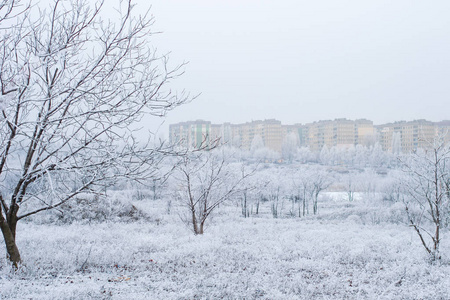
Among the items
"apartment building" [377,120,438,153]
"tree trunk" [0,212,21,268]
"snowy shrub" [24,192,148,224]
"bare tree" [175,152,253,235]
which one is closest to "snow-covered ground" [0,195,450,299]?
"tree trunk" [0,212,21,268]

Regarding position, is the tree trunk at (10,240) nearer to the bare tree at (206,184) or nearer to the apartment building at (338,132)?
the bare tree at (206,184)

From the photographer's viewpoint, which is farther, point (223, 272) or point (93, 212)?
point (93, 212)

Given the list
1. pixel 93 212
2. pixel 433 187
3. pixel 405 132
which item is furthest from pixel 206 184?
pixel 405 132

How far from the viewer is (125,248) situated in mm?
10523

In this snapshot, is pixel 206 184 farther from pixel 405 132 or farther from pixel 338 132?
pixel 405 132

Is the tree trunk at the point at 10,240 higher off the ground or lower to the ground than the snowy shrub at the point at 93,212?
higher

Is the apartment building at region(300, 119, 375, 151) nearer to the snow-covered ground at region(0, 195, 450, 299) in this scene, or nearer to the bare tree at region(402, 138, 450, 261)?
the bare tree at region(402, 138, 450, 261)

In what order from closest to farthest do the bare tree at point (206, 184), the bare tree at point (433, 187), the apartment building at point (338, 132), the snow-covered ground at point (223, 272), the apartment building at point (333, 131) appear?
the snow-covered ground at point (223, 272) → the bare tree at point (433, 187) → the bare tree at point (206, 184) → the apartment building at point (333, 131) → the apartment building at point (338, 132)

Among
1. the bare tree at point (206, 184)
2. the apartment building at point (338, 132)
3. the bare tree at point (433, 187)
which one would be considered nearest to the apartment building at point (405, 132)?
the apartment building at point (338, 132)

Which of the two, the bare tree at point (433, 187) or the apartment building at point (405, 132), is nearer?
the bare tree at point (433, 187)

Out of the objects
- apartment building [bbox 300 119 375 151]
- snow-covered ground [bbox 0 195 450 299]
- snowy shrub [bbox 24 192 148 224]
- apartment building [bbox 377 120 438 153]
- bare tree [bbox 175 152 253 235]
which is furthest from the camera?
apartment building [bbox 300 119 375 151]

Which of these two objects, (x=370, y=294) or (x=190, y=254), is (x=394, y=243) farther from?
(x=190, y=254)

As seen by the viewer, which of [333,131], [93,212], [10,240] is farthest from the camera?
[333,131]

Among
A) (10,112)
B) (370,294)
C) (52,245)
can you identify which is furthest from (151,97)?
(52,245)
